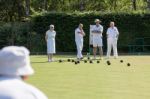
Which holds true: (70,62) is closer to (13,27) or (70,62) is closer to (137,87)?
(137,87)

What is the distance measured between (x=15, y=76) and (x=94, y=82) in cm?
1264

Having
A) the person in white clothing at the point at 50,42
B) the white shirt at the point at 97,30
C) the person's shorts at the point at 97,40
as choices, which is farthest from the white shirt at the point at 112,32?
the person in white clothing at the point at 50,42

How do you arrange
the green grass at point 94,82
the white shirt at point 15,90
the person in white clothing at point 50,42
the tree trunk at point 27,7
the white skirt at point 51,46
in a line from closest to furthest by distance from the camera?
the white shirt at point 15,90 < the green grass at point 94,82 < the person in white clothing at point 50,42 < the white skirt at point 51,46 < the tree trunk at point 27,7

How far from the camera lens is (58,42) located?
38656 mm

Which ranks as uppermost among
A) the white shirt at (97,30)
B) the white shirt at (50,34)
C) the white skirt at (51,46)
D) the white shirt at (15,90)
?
the white shirt at (97,30)

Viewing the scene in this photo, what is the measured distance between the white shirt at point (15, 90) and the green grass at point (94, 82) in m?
9.00

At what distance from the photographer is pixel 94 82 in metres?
16.3

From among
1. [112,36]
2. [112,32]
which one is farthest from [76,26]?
[112,32]

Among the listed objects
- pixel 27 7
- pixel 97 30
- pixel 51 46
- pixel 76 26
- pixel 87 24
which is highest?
pixel 27 7

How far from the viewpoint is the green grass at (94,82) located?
13.4 metres

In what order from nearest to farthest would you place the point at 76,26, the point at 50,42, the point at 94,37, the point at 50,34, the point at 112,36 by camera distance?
1. the point at 50,34
2. the point at 50,42
3. the point at 94,37
4. the point at 112,36
5. the point at 76,26

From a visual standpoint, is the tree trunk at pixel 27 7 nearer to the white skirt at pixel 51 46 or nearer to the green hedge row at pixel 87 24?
the green hedge row at pixel 87 24

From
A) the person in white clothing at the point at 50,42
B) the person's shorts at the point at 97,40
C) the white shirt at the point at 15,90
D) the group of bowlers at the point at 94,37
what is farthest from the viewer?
the person's shorts at the point at 97,40

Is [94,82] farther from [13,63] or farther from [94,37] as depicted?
[94,37]
